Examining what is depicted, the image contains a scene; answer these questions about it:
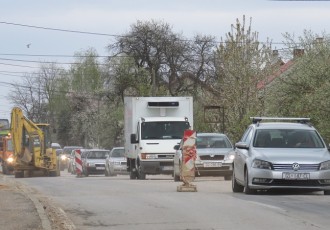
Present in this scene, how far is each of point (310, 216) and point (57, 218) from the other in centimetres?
413

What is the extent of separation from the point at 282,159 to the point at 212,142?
36.9ft

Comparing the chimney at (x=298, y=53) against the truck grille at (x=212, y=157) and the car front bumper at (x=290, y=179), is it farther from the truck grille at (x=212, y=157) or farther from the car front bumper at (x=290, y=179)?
the car front bumper at (x=290, y=179)

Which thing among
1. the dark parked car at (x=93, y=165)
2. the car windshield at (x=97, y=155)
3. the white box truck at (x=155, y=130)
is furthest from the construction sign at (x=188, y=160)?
the car windshield at (x=97, y=155)

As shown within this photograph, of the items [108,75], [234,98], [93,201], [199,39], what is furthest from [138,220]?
[108,75]

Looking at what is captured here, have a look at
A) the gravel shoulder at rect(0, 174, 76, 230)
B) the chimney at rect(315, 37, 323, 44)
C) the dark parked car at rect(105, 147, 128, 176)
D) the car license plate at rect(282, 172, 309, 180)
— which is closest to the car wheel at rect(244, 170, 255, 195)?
the car license plate at rect(282, 172, 309, 180)

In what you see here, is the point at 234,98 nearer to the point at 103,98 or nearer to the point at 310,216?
the point at 310,216

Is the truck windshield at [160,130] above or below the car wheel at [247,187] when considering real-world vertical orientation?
above

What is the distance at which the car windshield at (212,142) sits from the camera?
29.1m

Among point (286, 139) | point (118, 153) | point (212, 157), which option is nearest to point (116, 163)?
point (118, 153)

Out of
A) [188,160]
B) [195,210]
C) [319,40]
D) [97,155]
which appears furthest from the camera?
[97,155]

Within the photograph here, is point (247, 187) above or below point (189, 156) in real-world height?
below

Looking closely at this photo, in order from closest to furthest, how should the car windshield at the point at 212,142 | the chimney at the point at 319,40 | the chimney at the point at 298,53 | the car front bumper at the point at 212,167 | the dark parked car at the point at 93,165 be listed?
the car front bumper at the point at 212,167, the car windshield at the point at 212,142, the chimney at the point at 319,40, the chimney at the point at 298,53, the dark parked car at the point at 93,165

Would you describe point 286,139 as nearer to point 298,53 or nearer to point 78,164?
point 298,53

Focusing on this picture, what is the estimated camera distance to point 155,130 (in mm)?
33188
